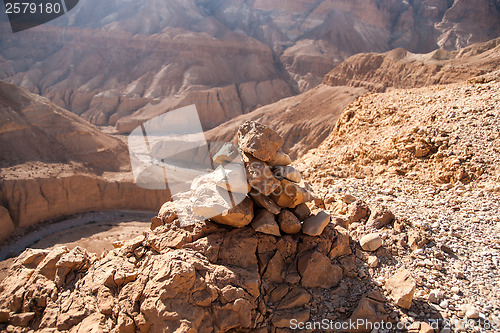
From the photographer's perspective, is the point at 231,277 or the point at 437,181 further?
the point at 437,181

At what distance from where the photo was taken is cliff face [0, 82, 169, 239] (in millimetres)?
18016

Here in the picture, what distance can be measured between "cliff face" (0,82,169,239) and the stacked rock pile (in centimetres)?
1764

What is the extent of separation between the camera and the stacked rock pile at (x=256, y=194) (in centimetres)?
425

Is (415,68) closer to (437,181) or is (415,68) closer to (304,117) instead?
(304,117)

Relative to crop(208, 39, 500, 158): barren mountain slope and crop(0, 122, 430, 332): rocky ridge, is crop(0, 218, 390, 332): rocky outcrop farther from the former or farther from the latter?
crop(208, 39, 500, 158): barren mountain slope

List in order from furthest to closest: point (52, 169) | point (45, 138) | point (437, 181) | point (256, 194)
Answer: point (45, 138) → point (52, 169) → point (437, 181) → point (256, 194)

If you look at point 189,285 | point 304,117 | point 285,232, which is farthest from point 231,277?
point 304,117

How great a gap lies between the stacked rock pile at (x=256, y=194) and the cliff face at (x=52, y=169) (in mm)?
17643

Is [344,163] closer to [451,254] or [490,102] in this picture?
[490,102]

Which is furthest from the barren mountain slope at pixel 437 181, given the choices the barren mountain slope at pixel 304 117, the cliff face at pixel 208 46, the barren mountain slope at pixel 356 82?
the cliff face at pixel 208 46

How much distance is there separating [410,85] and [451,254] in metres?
27.6

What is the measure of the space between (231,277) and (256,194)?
115 centimetres

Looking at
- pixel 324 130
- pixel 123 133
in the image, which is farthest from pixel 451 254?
pixel 123 133

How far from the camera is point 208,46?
52062 millimetres
